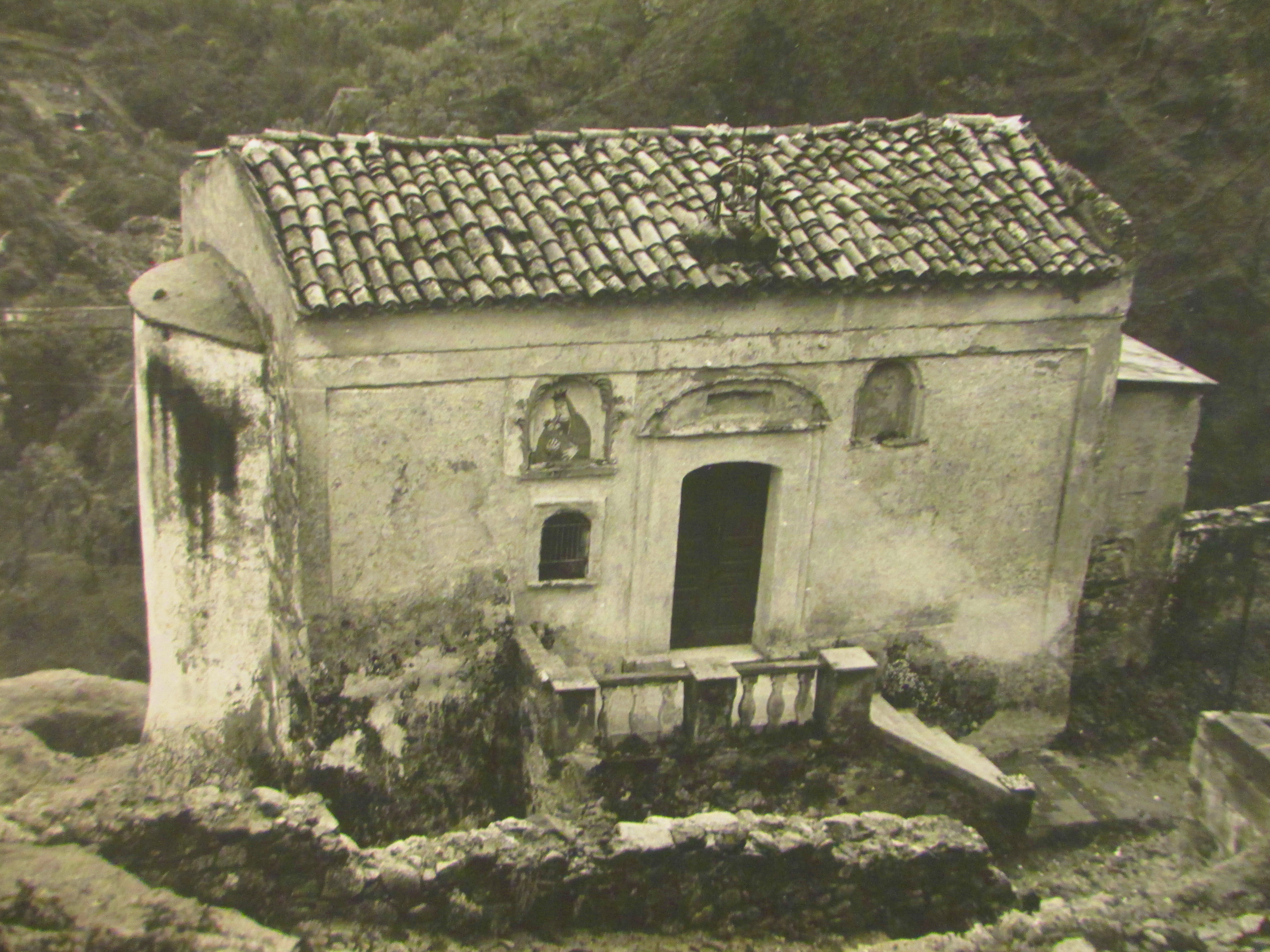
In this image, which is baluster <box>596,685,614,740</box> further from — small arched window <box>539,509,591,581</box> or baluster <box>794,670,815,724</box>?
baluster <box>794,670,815,724</box>

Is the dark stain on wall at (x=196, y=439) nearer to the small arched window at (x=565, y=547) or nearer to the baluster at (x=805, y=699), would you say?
the small arched window at (x=565, y=547)

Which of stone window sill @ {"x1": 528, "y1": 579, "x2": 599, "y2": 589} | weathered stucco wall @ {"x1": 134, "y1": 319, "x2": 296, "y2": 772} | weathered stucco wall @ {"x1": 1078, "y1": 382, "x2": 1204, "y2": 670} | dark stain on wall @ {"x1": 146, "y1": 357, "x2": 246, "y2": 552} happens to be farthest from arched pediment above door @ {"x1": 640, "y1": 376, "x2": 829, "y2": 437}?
weathered stucco wall @ {"x1": 1078, "y1": 382, "x2": 1204, "y2": 670}

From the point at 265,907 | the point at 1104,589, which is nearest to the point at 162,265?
the point at 265,907

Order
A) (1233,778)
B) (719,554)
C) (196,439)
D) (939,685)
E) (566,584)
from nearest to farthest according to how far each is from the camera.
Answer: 1. (1233,778)
2. (196,439)
3. (566,584)
4. (719,554)
5. (939,685)

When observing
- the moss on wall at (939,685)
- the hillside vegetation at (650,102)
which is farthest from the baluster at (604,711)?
the hillside vegetation at (650,102)

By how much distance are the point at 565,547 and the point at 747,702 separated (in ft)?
6.61

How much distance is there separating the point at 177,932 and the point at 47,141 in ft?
97.2

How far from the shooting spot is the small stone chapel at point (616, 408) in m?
9.03

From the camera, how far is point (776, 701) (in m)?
9.49

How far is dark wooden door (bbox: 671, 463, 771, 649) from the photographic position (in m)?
Result: 10.3

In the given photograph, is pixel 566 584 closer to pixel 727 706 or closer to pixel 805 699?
pixel 727 706

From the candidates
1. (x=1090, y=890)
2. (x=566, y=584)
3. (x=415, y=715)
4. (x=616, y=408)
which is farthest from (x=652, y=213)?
(x=1090, y=890)

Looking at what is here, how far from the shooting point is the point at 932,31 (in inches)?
838

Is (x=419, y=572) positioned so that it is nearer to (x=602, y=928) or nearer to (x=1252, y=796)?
(x=602, y=928)
